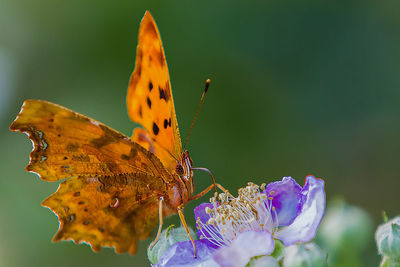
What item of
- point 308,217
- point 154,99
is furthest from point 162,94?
point 308,217

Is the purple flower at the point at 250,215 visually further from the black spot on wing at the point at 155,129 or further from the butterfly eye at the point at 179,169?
the black spot on wing at the point at 155,129

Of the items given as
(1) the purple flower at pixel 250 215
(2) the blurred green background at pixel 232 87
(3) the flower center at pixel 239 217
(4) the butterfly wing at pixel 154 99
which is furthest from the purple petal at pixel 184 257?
(2) the blurred green background at pixel 232 87

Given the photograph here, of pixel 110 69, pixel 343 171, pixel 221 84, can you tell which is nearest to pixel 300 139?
pixel 343 171

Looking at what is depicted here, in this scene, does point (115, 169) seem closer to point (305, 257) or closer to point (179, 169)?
point (179, 169)

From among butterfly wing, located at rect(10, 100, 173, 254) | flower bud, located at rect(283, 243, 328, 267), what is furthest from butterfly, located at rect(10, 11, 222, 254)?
flower bud, located at rect(283, 243, 328, 267)

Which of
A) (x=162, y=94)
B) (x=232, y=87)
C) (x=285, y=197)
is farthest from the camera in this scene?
(x=232, y=87)

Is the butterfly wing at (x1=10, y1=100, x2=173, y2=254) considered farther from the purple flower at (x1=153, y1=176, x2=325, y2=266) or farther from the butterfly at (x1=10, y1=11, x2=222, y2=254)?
the purple flower at (x1=153, y1=176, x2=325, y2=266)

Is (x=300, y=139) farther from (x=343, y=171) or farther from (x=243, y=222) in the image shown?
(x=243, y=222)
